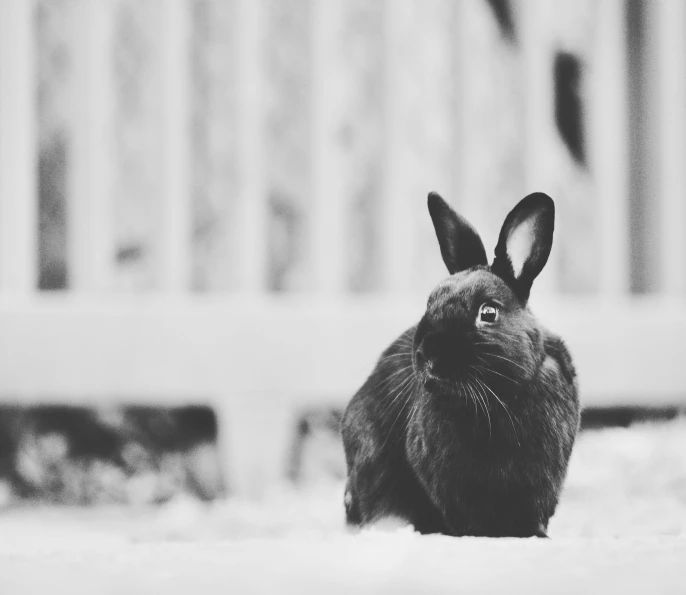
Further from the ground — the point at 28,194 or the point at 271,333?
the point at 28,194

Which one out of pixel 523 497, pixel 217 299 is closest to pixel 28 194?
pixel 217 299

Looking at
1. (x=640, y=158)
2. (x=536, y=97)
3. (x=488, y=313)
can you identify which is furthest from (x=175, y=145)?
(x=488, y=313)

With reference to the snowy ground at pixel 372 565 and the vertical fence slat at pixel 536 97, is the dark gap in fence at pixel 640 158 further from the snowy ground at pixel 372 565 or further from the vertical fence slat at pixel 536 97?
the snowy ground at pixel 372 565

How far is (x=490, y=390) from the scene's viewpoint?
46cm

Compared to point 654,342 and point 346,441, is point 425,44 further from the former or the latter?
point 346,441

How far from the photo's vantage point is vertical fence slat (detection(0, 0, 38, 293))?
1.41 m

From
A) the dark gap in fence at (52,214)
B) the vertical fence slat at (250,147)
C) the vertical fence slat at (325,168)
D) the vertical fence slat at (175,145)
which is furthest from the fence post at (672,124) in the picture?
the dark gap in fence at (52,214)

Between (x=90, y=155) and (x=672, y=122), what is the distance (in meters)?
1.11

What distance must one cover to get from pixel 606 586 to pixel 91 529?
→ 1.99 feet

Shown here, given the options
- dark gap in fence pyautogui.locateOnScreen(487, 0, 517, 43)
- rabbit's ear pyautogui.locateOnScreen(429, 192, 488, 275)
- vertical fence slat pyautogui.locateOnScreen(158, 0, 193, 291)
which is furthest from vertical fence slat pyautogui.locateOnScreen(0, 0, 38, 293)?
rabbit's ear pyautogui.locateOnScreen(429, 192, 488, 275)

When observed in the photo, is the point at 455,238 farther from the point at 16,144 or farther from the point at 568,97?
the point at 568,97

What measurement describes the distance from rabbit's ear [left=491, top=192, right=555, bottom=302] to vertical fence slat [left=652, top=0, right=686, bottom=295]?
1.19 m

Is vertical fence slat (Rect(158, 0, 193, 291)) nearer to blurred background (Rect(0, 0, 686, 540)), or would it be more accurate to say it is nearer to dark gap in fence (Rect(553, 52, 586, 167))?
blurred background (Rect(0, 0, 686, 540))

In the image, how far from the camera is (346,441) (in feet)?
1.82
